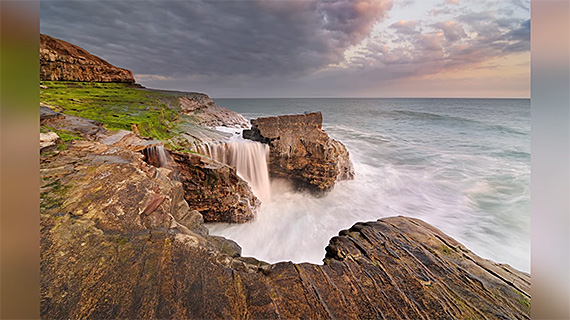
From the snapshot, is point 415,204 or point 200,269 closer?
point 200,269

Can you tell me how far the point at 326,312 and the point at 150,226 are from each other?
151 cm

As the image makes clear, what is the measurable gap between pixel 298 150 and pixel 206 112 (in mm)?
5567

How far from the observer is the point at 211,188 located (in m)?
4.83

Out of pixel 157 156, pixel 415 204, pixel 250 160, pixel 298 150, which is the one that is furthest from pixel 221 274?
pixel 415 204

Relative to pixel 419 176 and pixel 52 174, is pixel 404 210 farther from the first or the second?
pixel 52 174

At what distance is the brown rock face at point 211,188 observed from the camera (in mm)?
4727

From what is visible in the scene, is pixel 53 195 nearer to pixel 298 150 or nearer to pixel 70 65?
pixel 298 150

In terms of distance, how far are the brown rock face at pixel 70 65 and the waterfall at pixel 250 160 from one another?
255 inches

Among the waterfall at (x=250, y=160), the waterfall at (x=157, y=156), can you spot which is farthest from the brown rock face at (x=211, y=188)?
the waterfall at (x=250, y=160)

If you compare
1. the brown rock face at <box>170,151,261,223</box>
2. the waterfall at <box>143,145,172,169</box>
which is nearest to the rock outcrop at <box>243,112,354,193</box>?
the brown rock face at <box>170,151,261,223</box>

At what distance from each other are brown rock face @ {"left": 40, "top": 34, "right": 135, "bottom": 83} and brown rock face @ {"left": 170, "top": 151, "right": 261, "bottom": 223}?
657 cm

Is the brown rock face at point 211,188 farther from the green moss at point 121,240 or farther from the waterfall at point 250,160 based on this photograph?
the green moss at point 121,240

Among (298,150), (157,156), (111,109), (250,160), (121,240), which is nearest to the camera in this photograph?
(121,240)
